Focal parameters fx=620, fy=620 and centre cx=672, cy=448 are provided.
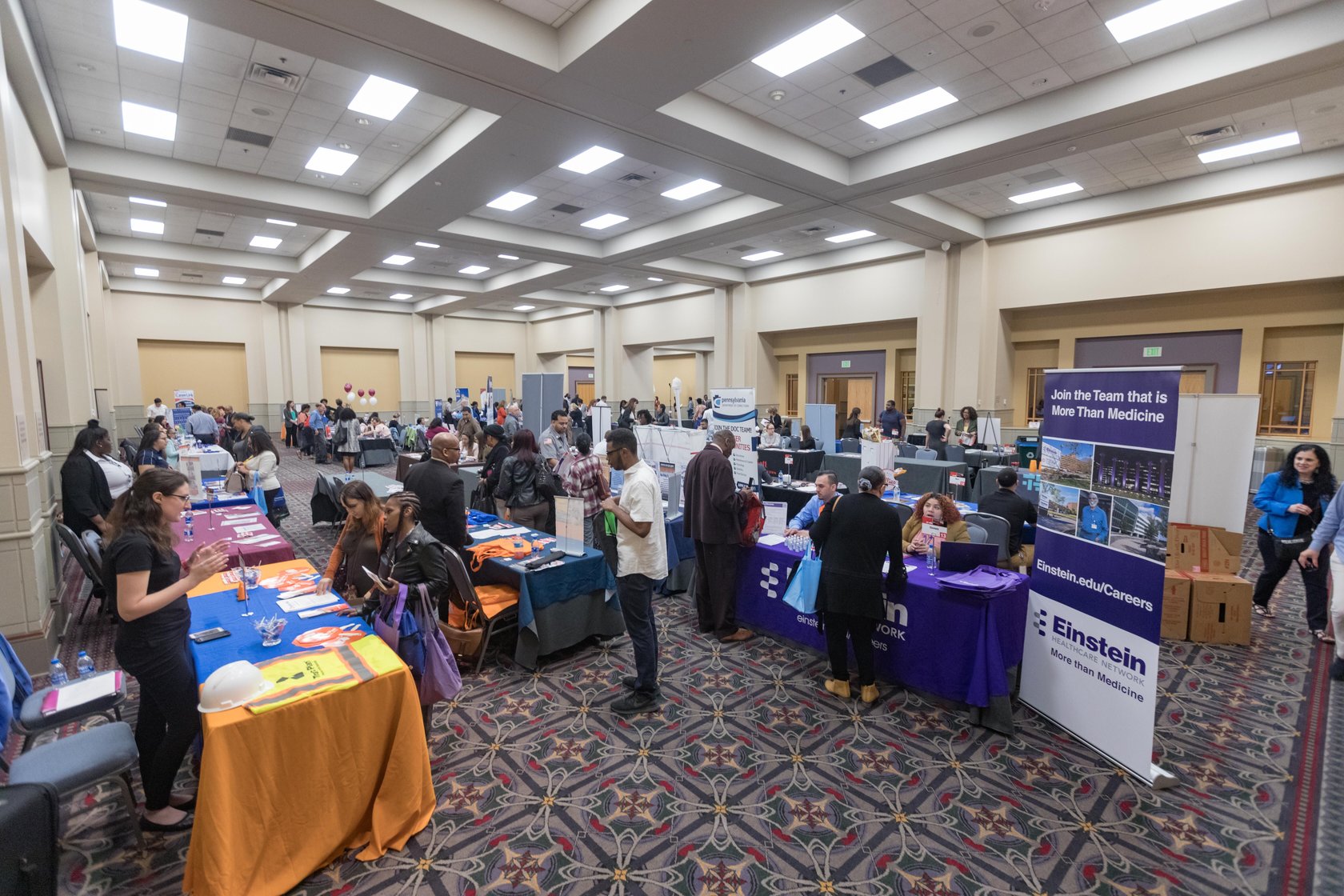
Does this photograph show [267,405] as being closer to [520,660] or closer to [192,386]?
[192,386]

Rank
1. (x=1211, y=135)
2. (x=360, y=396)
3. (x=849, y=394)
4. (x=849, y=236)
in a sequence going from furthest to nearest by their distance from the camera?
(x=360, y=396) → (x=849, y=394) → (x=849, y=236) → (x=1211, y=135)

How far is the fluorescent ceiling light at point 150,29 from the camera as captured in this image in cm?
489

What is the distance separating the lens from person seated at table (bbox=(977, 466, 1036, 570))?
5.08 meters

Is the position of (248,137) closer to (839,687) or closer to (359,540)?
(359,540)

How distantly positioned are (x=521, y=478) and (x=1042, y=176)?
8.61m

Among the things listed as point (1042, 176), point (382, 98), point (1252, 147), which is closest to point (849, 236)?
point (1042, 176)

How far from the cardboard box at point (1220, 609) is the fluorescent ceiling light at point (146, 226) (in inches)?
605

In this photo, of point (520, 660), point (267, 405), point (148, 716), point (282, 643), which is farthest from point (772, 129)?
point (267, 405)

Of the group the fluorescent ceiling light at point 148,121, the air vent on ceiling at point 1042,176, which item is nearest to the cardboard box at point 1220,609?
the air vent on ceiling at point 1042,176

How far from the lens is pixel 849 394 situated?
16.0 meters

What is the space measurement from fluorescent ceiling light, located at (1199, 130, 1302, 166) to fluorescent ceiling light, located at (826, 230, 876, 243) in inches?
202

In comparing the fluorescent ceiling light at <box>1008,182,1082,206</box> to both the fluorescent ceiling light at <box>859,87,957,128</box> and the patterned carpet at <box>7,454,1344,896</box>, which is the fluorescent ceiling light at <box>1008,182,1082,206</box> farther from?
the patterned carpet at <box>7,454,1344,896</box>

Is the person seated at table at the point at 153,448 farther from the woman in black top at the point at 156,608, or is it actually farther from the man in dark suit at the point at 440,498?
the woman in black top at the point at 156,608

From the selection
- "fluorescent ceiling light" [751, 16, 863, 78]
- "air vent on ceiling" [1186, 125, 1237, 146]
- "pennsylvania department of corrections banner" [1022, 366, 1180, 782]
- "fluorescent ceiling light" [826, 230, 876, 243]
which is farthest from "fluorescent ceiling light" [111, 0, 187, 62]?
"air vent on ceiling" [1186, 125, 1237, 146]
